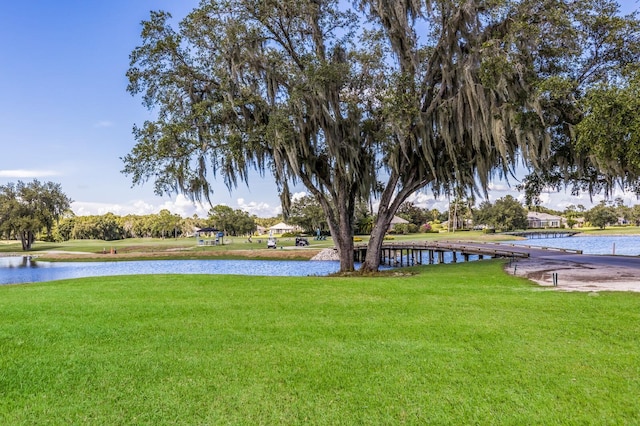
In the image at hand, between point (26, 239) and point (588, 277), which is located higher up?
point (26, 239)

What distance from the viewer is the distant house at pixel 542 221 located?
88850 mm

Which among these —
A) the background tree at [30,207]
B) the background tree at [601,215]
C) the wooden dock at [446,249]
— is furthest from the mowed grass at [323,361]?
the background tree at [601,215]

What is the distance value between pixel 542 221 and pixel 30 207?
313 ft

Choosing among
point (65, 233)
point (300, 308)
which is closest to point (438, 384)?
point (300, 308)

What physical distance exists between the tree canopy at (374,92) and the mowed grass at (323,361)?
18.9 feet

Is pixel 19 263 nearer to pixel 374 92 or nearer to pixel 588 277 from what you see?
Result: pixel 374 92

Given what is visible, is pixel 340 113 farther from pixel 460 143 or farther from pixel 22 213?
pixel 22 213

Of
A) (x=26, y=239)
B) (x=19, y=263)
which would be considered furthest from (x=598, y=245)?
(x=26, y=239)

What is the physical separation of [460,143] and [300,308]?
25.2 ft

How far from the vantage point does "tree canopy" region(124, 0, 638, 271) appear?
1095cm

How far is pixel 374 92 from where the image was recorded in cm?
1277

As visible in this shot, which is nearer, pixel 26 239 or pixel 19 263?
pixel 19 263

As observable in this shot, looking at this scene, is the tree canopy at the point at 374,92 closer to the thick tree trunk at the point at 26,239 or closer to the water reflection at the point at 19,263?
the water reflection at the point at 19,263

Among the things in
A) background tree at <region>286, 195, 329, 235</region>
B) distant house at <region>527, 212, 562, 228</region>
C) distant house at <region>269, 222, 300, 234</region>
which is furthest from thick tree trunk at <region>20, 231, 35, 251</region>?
distant house at <region>527, 212, 562, 228</region>
